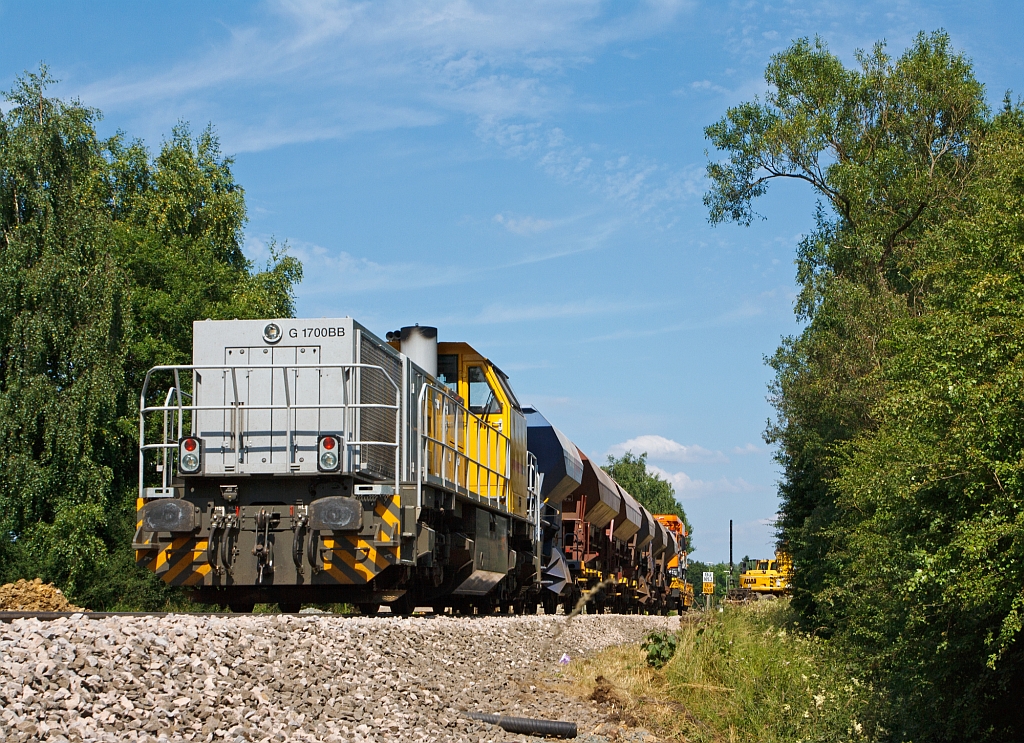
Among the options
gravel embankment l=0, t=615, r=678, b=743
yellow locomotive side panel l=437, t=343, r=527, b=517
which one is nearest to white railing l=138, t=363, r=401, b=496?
gravel embankment l=0, t=615, r=678, b=743

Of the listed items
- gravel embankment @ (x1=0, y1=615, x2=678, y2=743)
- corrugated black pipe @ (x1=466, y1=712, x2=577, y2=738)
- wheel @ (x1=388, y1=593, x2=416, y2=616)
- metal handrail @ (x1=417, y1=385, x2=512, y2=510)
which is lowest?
corrugated black pipe @ (x1=466, y1=712, x2=577, y2=738)

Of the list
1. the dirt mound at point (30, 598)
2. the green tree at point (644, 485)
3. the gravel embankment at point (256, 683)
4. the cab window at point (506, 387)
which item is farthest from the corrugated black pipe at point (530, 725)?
the green tree at point (644, 485)

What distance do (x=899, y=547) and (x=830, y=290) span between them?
14400 millimetres

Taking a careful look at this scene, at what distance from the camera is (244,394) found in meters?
12.2

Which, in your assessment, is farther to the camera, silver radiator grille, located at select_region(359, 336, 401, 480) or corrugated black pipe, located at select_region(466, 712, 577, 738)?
silver radiator grille, located at select_region(359, 336, 401, 480)

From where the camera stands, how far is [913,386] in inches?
389

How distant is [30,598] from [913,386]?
14139 mm

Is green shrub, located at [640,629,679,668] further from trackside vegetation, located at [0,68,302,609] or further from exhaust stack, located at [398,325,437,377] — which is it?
trackside vegetation, located at [0,68,302,609]

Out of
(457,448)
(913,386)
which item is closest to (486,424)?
(457,448)

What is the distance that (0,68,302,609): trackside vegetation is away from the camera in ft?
72.6

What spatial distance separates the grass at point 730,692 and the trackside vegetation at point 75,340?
12614mm

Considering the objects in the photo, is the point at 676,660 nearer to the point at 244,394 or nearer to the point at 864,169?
the point at 244,394

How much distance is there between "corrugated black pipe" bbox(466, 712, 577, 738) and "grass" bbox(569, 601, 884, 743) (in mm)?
1342

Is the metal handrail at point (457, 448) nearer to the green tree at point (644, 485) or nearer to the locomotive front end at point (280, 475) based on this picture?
the locomotive front end at point (280, 475)
